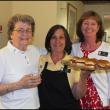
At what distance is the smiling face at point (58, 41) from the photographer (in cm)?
164

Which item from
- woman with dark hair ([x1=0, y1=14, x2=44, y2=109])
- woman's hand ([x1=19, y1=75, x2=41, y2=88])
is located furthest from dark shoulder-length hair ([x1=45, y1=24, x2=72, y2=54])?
woman's hand ([x1=19, y1=75, x2=41, y2=88])

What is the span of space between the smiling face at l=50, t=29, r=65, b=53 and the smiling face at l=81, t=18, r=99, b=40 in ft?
0.52

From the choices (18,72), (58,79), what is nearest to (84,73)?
(58,79)

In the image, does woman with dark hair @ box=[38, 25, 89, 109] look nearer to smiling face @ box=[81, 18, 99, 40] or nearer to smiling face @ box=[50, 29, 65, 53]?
smiling face @ box=[50, 29, 65, 53]

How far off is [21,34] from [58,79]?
1.32 feet

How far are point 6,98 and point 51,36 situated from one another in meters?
0.51

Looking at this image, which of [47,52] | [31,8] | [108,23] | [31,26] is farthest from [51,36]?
[108,23]

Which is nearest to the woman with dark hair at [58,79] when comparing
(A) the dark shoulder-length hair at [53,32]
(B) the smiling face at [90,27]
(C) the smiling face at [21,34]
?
(A) the dark shoulder-length hair at [53,32]

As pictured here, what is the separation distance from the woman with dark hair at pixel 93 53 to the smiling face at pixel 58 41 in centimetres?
15

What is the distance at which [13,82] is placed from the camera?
1333mm

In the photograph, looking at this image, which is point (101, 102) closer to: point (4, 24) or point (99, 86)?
point (99, 86)

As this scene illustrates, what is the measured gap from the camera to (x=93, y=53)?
1.71m

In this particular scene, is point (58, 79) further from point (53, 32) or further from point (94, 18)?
point (94, 18)

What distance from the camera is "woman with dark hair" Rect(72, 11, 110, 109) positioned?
1656 millimetres
